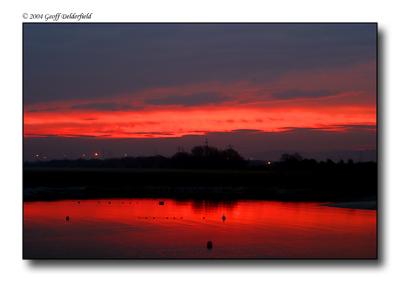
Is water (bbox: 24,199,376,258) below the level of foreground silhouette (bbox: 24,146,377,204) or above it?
below

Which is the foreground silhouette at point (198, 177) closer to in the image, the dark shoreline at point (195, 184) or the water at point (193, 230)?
the dark shoreline at point (195, 184)

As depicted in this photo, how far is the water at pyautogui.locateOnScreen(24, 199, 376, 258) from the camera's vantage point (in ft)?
16.3

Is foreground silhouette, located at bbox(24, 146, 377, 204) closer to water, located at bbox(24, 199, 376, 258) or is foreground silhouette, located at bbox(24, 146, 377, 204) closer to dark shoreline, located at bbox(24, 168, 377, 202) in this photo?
dark shoreline, located at bbox(24, 168, 377, 202)

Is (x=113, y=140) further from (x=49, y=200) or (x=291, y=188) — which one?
(x=291, y=188)

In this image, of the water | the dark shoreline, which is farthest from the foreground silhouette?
the water

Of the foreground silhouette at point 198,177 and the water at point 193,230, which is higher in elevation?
the foreground silhouette at point 198,177

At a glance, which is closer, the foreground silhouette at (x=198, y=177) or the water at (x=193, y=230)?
the water at (x=193, y=230)

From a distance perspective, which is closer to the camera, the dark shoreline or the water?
the water

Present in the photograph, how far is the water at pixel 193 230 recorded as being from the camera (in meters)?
4.97

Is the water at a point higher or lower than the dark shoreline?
lower

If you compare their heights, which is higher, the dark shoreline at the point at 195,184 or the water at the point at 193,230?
the dark shoreline at the point at 195,184

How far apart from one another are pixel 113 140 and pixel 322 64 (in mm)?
1680

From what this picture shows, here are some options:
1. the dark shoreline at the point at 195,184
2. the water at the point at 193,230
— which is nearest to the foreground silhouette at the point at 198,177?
the dark shoreline at the point at 195,184

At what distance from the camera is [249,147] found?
5.29 meters
